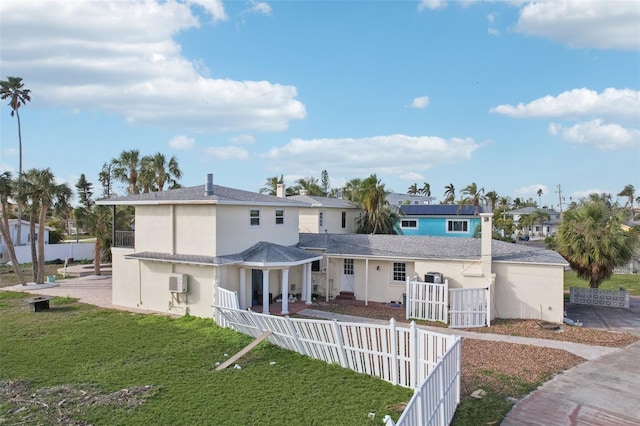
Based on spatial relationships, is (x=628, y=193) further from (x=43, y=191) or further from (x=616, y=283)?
(x=43, y=191)

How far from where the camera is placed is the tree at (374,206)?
31.2 meters

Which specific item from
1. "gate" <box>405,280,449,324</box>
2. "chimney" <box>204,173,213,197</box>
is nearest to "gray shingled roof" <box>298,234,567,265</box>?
"gate" <box>405,280,449,324</box>

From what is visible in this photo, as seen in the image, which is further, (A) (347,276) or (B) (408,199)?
(B) (408,199)

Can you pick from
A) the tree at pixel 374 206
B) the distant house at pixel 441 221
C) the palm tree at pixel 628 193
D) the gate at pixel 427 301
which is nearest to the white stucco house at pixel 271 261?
the gate at pixel 427 301

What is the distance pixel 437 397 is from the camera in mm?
6645

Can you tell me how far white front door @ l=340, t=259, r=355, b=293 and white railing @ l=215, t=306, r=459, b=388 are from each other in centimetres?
864

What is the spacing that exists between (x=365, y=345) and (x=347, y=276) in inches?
437

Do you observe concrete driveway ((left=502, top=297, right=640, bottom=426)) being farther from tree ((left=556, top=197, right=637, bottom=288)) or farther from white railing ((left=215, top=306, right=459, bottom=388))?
tree ((left=556, top=197, right=637, bottom=288))

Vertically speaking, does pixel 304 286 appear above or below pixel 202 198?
below

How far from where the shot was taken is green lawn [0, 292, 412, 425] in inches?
312

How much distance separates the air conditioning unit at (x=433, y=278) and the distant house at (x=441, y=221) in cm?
1824

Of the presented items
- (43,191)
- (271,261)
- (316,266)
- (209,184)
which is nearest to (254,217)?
(209,184)

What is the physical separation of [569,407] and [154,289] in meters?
15.6

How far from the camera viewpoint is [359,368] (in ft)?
32.8
